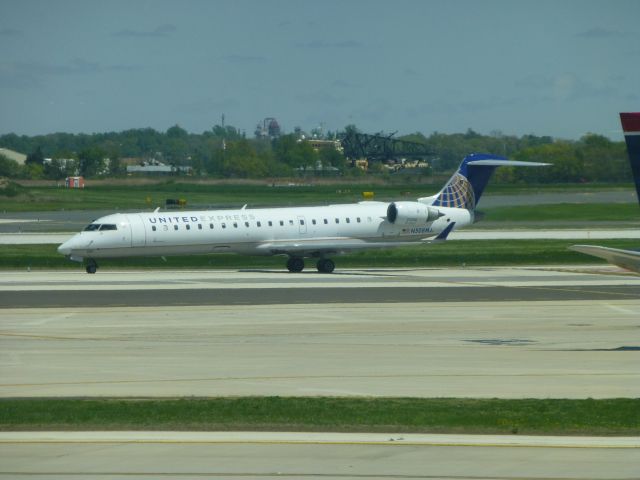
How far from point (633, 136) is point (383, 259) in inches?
1506

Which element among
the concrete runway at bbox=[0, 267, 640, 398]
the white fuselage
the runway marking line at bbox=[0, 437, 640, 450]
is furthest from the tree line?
the runway marking line at bbox=[0, 437, 640, 450]

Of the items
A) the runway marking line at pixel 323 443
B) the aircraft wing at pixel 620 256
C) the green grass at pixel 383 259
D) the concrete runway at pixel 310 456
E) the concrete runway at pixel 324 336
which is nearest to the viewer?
the concrete runway at pixel 310 456

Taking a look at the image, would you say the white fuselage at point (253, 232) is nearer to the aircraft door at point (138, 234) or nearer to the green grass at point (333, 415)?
the aircraft door at point (138, 234)

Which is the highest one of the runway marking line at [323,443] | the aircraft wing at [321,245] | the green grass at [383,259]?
the runway marking line at [323,443]

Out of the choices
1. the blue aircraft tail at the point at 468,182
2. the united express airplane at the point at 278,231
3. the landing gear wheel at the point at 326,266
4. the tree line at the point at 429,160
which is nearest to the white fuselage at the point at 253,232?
the united express airplane at the point at 278,231

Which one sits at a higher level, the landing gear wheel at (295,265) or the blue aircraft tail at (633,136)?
the blue aircraft tail at (633,136)

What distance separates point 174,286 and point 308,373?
81.6 ft

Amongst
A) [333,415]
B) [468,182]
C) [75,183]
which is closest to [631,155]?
[333,415]

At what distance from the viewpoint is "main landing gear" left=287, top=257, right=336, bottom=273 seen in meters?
58.1

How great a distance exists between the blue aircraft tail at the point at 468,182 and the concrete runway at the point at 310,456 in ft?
145

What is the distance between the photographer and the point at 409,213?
194 feet

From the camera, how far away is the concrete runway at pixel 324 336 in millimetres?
24141

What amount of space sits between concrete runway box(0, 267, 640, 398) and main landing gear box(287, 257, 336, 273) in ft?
14.8

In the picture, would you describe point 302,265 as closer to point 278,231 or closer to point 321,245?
point 321,245
